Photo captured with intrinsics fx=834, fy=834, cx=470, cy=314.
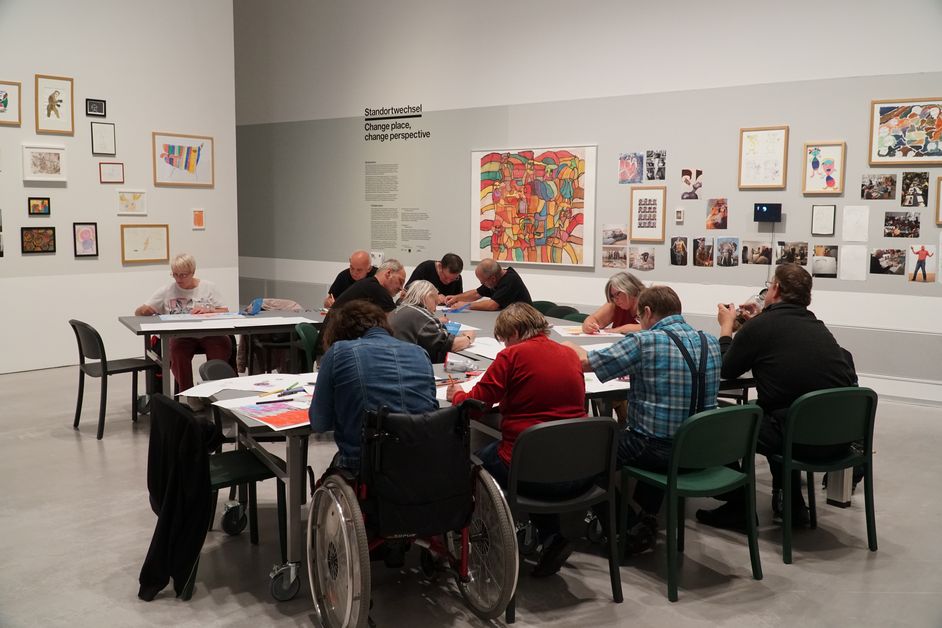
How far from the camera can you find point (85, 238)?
829cm

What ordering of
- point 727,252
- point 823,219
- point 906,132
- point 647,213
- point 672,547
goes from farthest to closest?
point 647,213
point 727,252
point 823,219
point 906,132
point 672,547

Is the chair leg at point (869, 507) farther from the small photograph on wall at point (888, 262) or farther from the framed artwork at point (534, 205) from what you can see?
the framed artwork at point (534, 205)

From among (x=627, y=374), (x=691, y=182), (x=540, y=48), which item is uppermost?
(x=540, y=48)

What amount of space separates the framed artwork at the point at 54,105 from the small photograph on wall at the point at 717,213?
20.2ft

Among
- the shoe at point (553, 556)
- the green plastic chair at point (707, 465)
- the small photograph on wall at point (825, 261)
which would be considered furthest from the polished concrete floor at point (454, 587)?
the small photograph on wall at point (825, 261)

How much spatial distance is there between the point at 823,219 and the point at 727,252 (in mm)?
861

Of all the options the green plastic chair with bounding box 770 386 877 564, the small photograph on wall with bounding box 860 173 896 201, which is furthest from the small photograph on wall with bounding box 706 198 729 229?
the green plastic chair with bounding box 770 386 877 564

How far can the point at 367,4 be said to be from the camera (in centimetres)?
1009

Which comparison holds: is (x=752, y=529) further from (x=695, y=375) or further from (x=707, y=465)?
(x=695, y=375)

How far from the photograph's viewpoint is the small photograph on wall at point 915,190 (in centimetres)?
673

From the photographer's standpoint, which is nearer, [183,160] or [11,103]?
[11,103]

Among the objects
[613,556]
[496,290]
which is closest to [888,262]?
[496,290]

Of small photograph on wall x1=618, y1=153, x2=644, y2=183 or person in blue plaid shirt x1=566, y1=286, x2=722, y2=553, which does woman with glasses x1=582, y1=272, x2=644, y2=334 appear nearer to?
person in blue plaid shirt x1=566, y1=286, x2=722, y2=553

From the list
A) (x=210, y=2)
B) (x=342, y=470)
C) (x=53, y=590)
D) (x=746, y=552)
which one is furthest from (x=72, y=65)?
(x=746, y=552)
